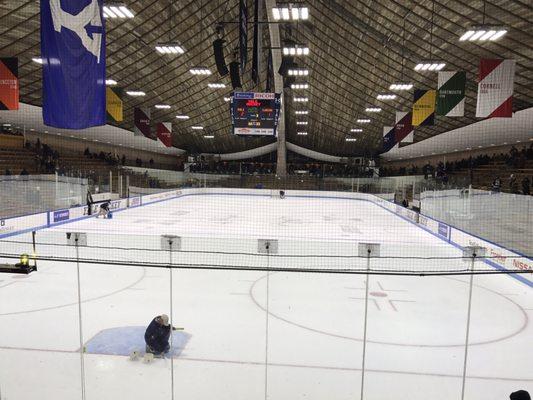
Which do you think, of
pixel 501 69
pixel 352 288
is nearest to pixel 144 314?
pixel 352 288

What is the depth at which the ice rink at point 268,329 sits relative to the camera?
4512mm

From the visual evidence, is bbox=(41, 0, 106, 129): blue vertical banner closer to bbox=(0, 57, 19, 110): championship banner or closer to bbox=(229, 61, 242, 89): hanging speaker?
bbox=(0, 57, 19, 110): championship banner

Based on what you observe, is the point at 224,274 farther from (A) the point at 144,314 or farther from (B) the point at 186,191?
(B) the point at 186,191

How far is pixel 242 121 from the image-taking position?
1616cm

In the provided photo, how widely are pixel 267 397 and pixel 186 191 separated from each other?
25.0m

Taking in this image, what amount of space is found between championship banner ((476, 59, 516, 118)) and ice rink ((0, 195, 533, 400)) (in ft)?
13.5

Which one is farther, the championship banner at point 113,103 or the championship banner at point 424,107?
the championship banner at point 113,103

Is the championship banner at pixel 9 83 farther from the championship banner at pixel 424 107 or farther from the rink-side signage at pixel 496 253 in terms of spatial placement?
the rink-side signage at pixel 496 253

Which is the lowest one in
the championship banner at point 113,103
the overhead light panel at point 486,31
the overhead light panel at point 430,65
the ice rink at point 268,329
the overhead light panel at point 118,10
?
the ice rink at point 268,329

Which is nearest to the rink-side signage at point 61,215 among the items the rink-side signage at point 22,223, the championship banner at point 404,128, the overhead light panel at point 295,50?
the rink-side signage at point 22,223

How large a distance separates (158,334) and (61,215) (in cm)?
1134

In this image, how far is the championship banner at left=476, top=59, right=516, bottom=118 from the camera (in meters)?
10.6

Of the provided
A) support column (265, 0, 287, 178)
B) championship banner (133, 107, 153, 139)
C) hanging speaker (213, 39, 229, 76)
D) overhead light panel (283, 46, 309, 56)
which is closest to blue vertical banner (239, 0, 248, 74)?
hanging speaker (213, 39, 229, 76)

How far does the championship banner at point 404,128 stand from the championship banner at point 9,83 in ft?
51.0
